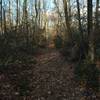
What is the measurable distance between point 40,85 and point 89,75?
230 centimetres

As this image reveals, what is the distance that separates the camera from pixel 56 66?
14.0 metres

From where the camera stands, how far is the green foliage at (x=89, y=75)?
31.0ft

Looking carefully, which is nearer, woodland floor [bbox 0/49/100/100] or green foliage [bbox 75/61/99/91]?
woodland floor [bbox 0/49/100/100]

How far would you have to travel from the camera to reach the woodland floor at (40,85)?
8.48 m

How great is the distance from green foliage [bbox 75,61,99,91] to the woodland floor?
1.22 ft

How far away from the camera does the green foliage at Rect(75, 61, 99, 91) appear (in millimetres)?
9448

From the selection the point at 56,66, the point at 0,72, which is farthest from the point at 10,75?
the point at 56,66

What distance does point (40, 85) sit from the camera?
991 centimetres

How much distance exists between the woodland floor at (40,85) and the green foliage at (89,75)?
0.37m

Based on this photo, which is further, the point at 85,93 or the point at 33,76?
the point at 33,76

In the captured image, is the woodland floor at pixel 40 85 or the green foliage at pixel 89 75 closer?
the woodland floor at pixel 40 85

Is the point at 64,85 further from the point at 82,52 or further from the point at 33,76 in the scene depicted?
the point at 82,52

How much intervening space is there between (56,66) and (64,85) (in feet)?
13.2

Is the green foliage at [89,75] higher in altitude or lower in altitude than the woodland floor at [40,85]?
higher
